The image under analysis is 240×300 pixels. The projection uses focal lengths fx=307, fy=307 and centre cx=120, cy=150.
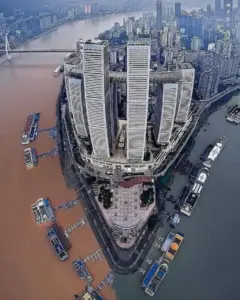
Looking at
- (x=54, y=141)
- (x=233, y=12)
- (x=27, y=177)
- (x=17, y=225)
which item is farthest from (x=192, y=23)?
(x=17, y=225)

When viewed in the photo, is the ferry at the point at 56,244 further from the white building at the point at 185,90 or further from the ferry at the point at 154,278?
the white building at the point at 185,90

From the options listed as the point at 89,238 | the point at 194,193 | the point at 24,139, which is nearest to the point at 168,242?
the point at 194,193

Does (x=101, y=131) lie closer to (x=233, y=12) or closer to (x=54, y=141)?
(x=54, y=141)

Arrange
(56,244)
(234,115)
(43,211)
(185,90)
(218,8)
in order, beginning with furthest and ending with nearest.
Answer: (218,8)
(234,115)
(185,90)
(43,211)
(56,244)

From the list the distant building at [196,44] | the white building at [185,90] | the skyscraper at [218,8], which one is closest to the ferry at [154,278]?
the white building at [185,90]

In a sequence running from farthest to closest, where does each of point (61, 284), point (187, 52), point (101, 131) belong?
point (187, 52)
point (101, 131)
point (61, 284)

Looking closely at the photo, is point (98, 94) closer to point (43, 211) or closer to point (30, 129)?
point (43, 211)
